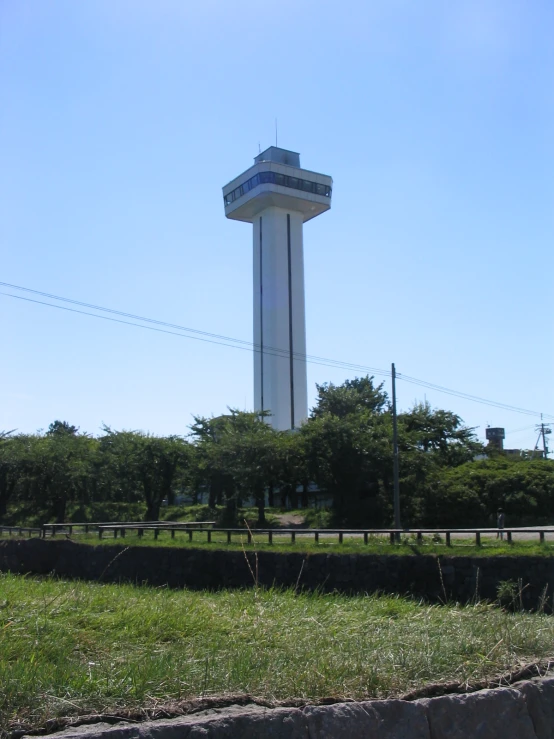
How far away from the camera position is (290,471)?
145 ft

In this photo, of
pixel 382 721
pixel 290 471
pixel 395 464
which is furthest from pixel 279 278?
pixel 382 721

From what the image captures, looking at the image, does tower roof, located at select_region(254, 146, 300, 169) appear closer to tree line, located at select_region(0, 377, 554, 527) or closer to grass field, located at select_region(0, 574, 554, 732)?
tree line, located at select_region(0, 377, 554, 527)

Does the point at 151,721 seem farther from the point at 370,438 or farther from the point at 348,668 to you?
the point at 370,438

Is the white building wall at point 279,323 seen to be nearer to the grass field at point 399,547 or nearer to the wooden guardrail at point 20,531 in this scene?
the wooden guardrail at point 20,531

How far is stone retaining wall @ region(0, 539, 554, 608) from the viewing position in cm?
1697

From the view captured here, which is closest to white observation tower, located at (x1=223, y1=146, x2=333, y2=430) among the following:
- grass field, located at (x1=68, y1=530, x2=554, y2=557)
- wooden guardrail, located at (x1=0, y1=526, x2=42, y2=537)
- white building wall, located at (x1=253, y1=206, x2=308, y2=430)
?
white building wall, located at (x1=253, y1=206, x2=308, y2=430)

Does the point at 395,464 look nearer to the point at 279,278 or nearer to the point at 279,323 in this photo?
the point at 279,323

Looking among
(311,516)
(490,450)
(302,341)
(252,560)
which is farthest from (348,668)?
(302,341)

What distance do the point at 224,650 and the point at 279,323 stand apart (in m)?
76.6

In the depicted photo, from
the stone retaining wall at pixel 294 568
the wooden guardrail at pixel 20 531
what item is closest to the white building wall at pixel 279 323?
the wooden guardrail at pixel 20 531

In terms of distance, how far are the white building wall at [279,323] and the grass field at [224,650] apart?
7326 centimetres

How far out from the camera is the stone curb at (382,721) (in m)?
3.07

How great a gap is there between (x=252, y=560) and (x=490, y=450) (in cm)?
4583

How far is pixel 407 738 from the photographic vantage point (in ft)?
11.1
